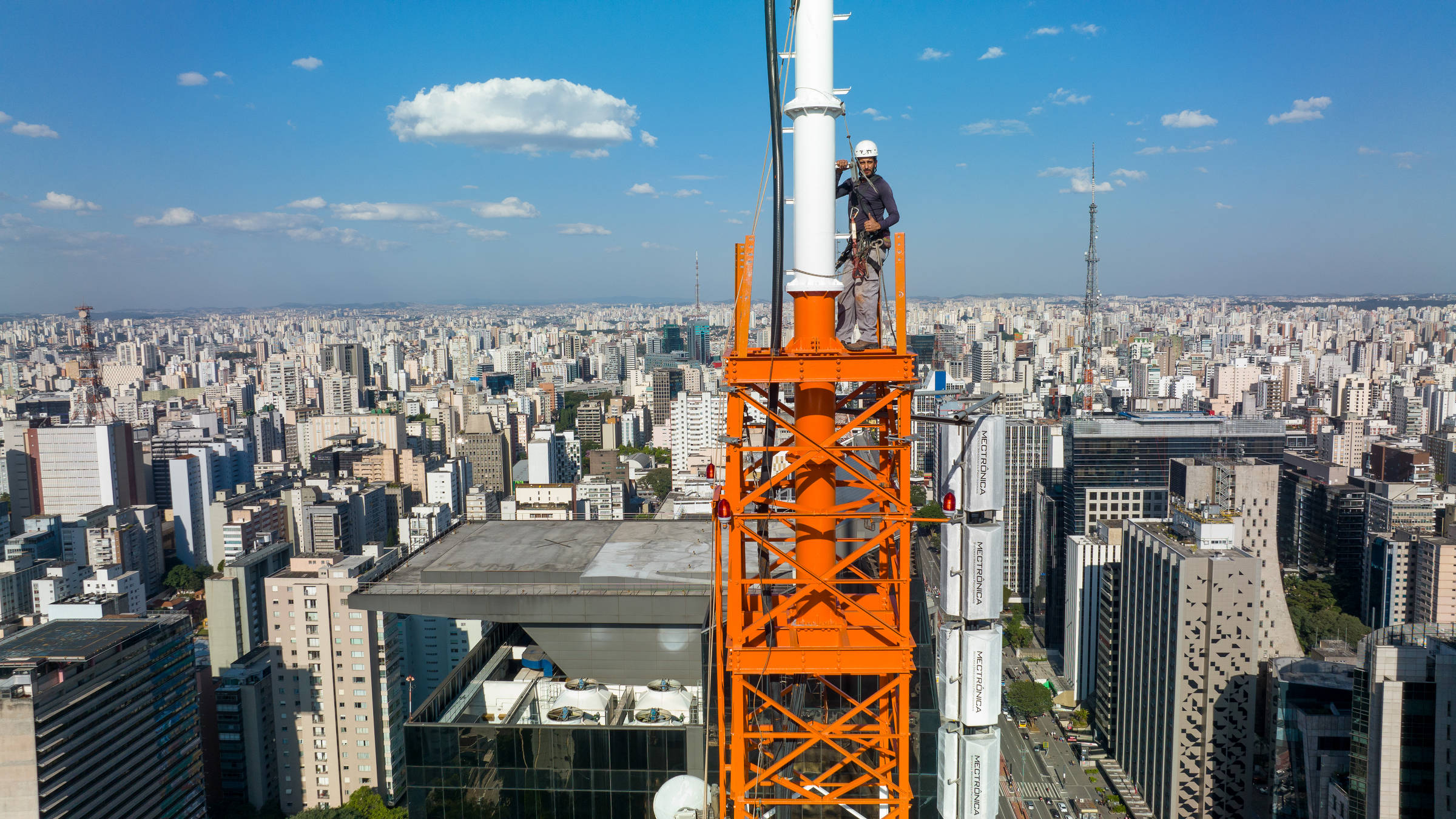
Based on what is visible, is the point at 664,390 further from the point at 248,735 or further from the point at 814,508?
the point at 814,508

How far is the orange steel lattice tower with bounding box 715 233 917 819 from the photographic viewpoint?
105 inches

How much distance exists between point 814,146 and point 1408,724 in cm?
880

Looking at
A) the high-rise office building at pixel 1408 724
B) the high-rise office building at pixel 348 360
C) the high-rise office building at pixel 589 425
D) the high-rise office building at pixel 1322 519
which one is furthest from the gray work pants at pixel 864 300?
the high-rise office building at pixel 348 360

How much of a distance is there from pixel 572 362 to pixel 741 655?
2117 inches

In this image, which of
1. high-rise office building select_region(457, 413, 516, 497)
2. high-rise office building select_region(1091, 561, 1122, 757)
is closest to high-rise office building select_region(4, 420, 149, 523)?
high-rise office building select_region(457, 413, 516, 497)

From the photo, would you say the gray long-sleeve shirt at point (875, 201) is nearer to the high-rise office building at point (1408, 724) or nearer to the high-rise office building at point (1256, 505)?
the high-rise office building at point (1408, 724)

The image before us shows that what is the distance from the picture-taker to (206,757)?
43.0ft

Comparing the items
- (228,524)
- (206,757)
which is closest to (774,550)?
(206,757)

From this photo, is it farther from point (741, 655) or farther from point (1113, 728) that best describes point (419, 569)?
point (1113, 728)

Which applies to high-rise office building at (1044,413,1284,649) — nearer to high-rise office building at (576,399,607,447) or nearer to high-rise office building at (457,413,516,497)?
high-rise office building at (457,413,516,497)

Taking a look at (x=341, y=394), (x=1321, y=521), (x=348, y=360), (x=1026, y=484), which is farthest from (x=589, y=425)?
(x=1321, y=521)

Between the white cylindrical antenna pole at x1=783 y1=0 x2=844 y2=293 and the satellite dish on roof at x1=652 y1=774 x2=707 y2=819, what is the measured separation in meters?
1.73

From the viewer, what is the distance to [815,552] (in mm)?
2814

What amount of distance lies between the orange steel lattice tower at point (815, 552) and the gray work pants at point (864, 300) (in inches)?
3.5
